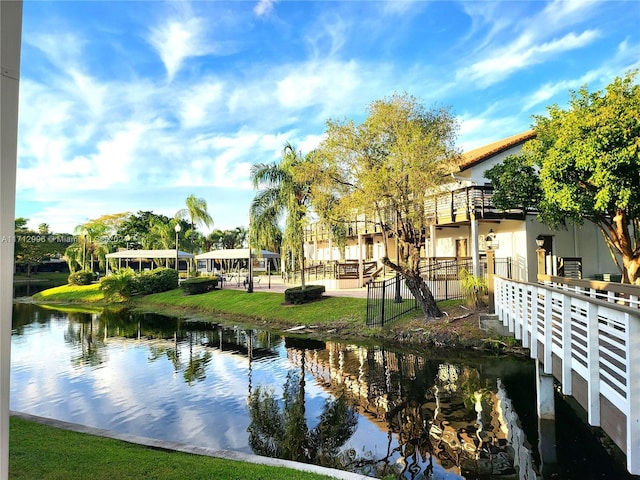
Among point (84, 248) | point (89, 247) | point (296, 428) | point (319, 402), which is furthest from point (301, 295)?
point (89, 247)

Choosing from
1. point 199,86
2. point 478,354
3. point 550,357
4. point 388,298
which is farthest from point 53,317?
point 550,357

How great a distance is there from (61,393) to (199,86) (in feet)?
37.9

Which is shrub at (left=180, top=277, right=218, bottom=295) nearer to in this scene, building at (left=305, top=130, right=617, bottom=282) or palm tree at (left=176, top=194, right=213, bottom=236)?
building at (left=305, top=130, right=617, bottom=282)

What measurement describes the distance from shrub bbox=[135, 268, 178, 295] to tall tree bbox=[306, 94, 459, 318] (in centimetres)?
1834

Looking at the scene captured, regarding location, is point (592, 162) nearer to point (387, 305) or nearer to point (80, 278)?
point (387, 305)

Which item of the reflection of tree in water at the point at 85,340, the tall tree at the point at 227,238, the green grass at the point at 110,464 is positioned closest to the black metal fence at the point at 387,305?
the reflection of tree in water at the point at 85,340

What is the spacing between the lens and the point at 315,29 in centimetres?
1106

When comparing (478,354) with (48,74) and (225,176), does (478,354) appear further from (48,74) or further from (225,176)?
(225,176)

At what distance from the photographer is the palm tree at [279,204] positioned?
2075cm

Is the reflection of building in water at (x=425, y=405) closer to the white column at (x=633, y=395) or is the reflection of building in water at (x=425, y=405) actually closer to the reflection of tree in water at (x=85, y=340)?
the white column at (x=633, y=395)

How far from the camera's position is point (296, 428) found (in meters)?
7.20

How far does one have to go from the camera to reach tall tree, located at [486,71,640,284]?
1170 cm

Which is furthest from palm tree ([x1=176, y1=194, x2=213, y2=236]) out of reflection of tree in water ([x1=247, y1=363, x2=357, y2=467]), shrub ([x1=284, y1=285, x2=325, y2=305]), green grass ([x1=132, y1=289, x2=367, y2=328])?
reflection of tree in water ([x1=247, y1=363, x2=357, y2=467])

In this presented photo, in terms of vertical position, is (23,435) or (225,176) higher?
(225,176)
